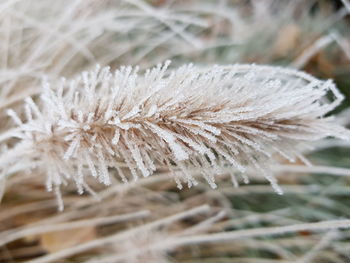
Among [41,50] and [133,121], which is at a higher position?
[41,50]

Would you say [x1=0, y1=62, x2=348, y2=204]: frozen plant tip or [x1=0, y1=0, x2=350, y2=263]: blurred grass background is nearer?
[x1=0, y1=62, x2=348, y2=204]: frozen plant tip

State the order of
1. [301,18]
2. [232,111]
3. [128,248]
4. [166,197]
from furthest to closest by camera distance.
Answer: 1. [301,18]
2. [166,197]
3. [128,248]
4. [232,111]

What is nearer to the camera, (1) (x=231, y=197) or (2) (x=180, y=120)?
(2) (x=180, y=120)

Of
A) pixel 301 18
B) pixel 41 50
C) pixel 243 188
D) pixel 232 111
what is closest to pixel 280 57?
pixel 301 18

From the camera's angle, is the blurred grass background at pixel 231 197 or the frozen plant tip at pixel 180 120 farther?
the blurred grass background at pixel 231 197

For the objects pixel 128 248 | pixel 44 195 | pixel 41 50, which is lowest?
pixel 128 248

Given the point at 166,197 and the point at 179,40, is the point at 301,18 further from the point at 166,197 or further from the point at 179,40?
the point at 166,197

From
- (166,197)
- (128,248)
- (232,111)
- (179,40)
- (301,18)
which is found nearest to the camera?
(232,111)

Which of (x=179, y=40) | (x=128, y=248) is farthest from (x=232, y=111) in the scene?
(x=179, y=40)

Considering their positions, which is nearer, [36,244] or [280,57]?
[36,244]
